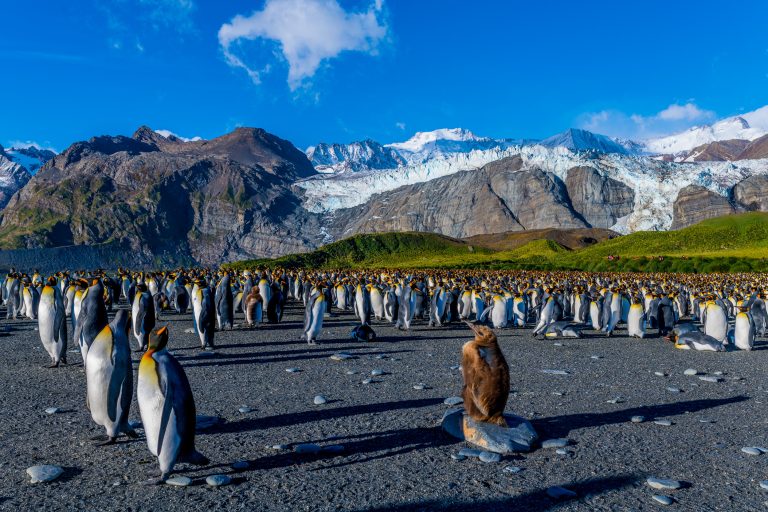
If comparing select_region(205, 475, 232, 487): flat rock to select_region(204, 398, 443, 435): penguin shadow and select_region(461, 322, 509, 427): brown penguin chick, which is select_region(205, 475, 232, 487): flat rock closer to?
select_region(204, 398, 443, 435): penguin shadow

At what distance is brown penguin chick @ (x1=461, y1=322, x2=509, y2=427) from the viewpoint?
516cm

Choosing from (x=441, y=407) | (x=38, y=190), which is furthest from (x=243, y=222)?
(x=441, y=407)

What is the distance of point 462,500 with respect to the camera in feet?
12.9

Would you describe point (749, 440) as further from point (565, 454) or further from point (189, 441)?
point (189, 441)

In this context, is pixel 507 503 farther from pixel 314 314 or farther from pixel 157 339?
pixel 314 314

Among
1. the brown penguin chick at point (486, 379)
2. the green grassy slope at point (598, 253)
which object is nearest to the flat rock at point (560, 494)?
the brown penguin chick at point (486, 379)

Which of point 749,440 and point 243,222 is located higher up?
point 243,222

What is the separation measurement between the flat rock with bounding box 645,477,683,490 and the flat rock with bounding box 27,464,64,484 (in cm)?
443

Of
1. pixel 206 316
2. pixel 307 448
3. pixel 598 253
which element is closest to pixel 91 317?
pixel 307 448

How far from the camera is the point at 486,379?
203 inches

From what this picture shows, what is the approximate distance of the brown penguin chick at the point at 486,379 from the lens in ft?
16.9

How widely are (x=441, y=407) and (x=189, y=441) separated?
309 cm

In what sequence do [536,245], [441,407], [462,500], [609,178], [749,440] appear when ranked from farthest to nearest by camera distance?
1. [609,178]
2. [536,245]
3. [441,407]
4. [749,440]
5. [462,500]

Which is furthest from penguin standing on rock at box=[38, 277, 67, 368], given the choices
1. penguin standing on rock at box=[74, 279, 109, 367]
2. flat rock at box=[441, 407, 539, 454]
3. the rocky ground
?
flat rock at box=[441, 407, 539, 454]
